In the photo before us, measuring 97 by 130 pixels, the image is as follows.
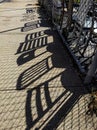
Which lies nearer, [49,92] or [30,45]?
[49,92]

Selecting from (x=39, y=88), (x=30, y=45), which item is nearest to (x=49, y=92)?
(x=39, y=88)

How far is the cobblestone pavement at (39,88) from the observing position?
4.63m

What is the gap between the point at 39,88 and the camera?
571cm

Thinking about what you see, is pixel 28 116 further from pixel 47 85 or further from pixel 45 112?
pixel 47 85

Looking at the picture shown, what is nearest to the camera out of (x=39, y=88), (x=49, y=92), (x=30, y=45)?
(x=49, y=92)

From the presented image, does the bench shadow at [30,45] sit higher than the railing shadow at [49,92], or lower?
lower

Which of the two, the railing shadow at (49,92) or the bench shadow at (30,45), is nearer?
the railing shadow at (49,92)

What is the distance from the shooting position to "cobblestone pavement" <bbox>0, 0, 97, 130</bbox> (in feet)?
15.2

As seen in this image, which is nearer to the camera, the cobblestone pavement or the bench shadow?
the cobblestone pavement

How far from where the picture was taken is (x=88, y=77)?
5.86 meters

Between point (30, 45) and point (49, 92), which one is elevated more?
point (49, 92)

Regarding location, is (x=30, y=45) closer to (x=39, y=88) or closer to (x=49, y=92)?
(x=39, y=88)

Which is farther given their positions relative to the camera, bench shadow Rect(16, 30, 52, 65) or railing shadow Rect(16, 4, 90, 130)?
bench shadow Rect(16, 30, 52, 65)

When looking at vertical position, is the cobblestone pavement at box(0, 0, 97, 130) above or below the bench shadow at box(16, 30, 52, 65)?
above
